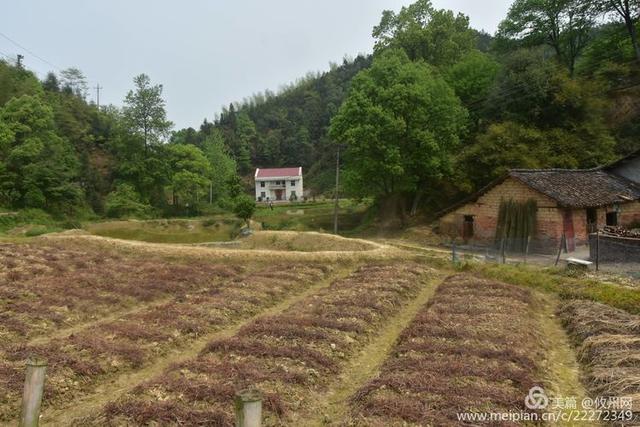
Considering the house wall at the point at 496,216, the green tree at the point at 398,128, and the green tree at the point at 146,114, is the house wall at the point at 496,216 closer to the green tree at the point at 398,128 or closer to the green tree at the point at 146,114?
the green tree at the point at 398,128

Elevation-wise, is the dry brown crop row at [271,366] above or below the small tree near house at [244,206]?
below

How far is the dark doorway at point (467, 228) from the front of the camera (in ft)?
103

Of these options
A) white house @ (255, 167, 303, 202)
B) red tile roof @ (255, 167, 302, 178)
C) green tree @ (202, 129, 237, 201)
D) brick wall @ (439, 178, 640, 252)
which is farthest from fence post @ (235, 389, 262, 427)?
red tile roof @ (255, 167, 302, 178)

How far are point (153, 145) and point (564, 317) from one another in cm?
5561

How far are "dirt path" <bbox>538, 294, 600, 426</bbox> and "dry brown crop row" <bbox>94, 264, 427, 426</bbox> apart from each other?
14.8 ft

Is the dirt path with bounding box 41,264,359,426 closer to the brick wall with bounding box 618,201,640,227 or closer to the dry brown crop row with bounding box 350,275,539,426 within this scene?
the dry brown crop row with bounding box 350,275,539,426

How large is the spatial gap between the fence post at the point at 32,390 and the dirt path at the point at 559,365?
836 centimetres

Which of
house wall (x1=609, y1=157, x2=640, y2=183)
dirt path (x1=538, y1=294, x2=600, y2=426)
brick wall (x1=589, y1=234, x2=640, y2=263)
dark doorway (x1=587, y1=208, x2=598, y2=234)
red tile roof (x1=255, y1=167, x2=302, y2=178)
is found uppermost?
red tile roof (x1=255, y1=167, x2=302, y2=178)

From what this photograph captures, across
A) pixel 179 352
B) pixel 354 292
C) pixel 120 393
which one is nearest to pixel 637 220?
pixel 354 292

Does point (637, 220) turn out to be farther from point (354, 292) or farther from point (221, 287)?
point (221, 287)

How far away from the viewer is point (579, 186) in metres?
28.6

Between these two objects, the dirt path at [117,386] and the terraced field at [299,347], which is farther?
the dirt path at [117,386]

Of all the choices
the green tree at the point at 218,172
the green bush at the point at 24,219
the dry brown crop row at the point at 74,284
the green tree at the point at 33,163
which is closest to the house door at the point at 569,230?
the dry brown crop row at the point at 74,284

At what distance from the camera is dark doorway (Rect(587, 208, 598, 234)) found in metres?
27.8
